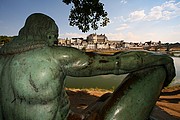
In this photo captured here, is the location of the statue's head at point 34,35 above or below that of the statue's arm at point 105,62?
above

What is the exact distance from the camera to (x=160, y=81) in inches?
75.4

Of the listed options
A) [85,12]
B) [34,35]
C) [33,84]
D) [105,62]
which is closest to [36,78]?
[33,84]

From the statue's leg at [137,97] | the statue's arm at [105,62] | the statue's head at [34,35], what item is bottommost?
the statue's leg at [137,97]

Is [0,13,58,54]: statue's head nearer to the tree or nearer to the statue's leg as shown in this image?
the statue's leg

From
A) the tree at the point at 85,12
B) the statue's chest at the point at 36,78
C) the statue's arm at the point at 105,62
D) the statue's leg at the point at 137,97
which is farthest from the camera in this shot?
the tree at the point at 85,12

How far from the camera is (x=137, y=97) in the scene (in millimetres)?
1864

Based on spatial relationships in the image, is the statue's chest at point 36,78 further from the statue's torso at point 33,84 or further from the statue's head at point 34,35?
the statue's head at point 34,35

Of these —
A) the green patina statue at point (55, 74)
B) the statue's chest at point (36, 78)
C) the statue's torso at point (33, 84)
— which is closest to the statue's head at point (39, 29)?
the green patina statue at point (55, 74)

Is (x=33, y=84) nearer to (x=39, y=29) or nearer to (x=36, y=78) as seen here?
(x=36, y=78)

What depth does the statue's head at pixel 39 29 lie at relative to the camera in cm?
181

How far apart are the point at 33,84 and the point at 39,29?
22.0 inches

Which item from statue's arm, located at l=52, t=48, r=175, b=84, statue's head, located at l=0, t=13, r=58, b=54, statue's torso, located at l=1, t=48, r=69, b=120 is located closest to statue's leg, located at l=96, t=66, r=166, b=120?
statue's arm, located at l=52, t=48, r=175, b=84

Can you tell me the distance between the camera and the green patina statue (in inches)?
65.0

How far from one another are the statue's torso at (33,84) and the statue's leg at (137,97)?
568 millimetres
